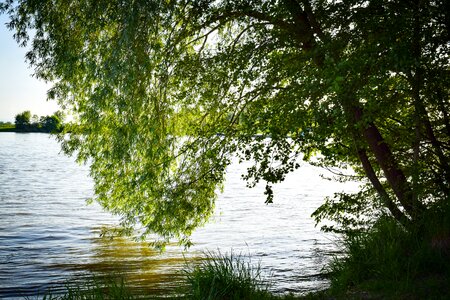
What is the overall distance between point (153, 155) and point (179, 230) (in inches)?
82.4

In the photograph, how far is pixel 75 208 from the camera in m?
23.6

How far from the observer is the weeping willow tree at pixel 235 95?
769cm

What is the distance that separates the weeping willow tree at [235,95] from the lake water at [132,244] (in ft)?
7.04

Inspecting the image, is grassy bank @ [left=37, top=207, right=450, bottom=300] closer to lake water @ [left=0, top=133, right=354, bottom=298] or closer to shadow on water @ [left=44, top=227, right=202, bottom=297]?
lake water @ [left=0, top=133, right=354, bottom=298]

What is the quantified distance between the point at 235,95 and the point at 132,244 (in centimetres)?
810

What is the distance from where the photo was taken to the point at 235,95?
34.2 ft

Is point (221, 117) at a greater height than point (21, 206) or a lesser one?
greater

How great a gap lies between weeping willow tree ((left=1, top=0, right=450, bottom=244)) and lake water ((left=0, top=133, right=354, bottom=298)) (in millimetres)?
2147

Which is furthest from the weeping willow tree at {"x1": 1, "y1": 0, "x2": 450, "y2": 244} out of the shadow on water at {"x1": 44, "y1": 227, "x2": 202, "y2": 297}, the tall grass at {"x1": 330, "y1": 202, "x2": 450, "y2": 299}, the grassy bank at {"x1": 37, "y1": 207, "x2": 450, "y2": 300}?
the shadow on water at {"x1": 44, "y1": 227, "x2": 202, "y2": 297}

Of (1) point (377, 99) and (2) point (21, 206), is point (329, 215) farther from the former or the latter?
(2) point (21, 206)

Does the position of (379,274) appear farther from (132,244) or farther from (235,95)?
(132,244)

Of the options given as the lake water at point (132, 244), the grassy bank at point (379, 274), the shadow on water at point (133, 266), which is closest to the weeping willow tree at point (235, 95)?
the grassy bank at point (379, 274)

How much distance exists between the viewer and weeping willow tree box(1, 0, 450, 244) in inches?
303

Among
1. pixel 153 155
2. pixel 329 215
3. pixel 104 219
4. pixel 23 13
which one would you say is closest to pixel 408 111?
pixel 329 215
